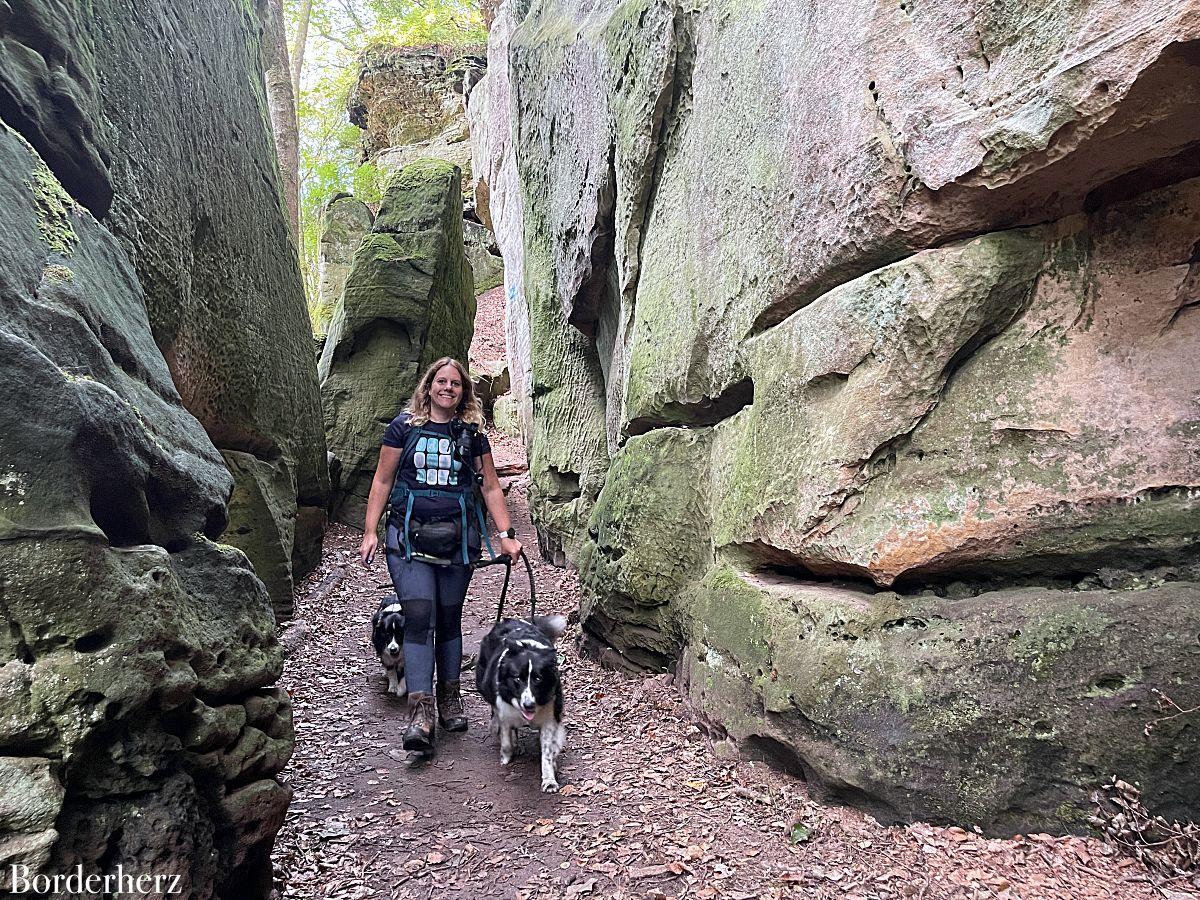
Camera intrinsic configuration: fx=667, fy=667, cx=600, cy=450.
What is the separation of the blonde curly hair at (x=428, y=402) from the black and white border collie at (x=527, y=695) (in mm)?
1647

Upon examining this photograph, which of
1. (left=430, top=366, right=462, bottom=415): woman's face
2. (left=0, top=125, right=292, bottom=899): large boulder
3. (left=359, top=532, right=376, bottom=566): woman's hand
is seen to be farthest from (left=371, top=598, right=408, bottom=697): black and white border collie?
(left=0, top=125, right=292, bottom=899): large boulder

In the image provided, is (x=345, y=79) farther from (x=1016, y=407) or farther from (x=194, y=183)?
(x=1016, y=407)

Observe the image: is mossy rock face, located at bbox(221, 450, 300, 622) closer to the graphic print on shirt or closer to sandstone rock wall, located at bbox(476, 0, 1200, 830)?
the graphic print on shirt

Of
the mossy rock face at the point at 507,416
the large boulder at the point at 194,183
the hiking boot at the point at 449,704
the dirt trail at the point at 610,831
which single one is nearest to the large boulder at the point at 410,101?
the mossy rock face at the point at 507,416

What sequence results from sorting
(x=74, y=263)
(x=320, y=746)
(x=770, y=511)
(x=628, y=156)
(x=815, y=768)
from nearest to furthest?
1. (x=74, y=263)
2. (x=815, y=768)
3. (x=770, y=511)
4. (x=320, y=746)
5. (x=628, y=156)

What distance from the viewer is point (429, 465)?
4676 mm

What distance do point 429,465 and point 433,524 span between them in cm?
41

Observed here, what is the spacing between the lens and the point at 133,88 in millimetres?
4824

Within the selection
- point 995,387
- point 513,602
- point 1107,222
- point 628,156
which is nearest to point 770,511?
point 995,387

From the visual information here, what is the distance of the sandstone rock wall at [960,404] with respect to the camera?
2818 mm

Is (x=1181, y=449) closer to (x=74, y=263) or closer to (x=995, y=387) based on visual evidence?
(x=995, y=387)

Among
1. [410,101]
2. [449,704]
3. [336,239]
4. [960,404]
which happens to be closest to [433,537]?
Result: [449,704]

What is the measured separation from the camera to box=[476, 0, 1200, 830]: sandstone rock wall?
9.25 feet

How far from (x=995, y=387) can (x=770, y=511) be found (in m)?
1.36
